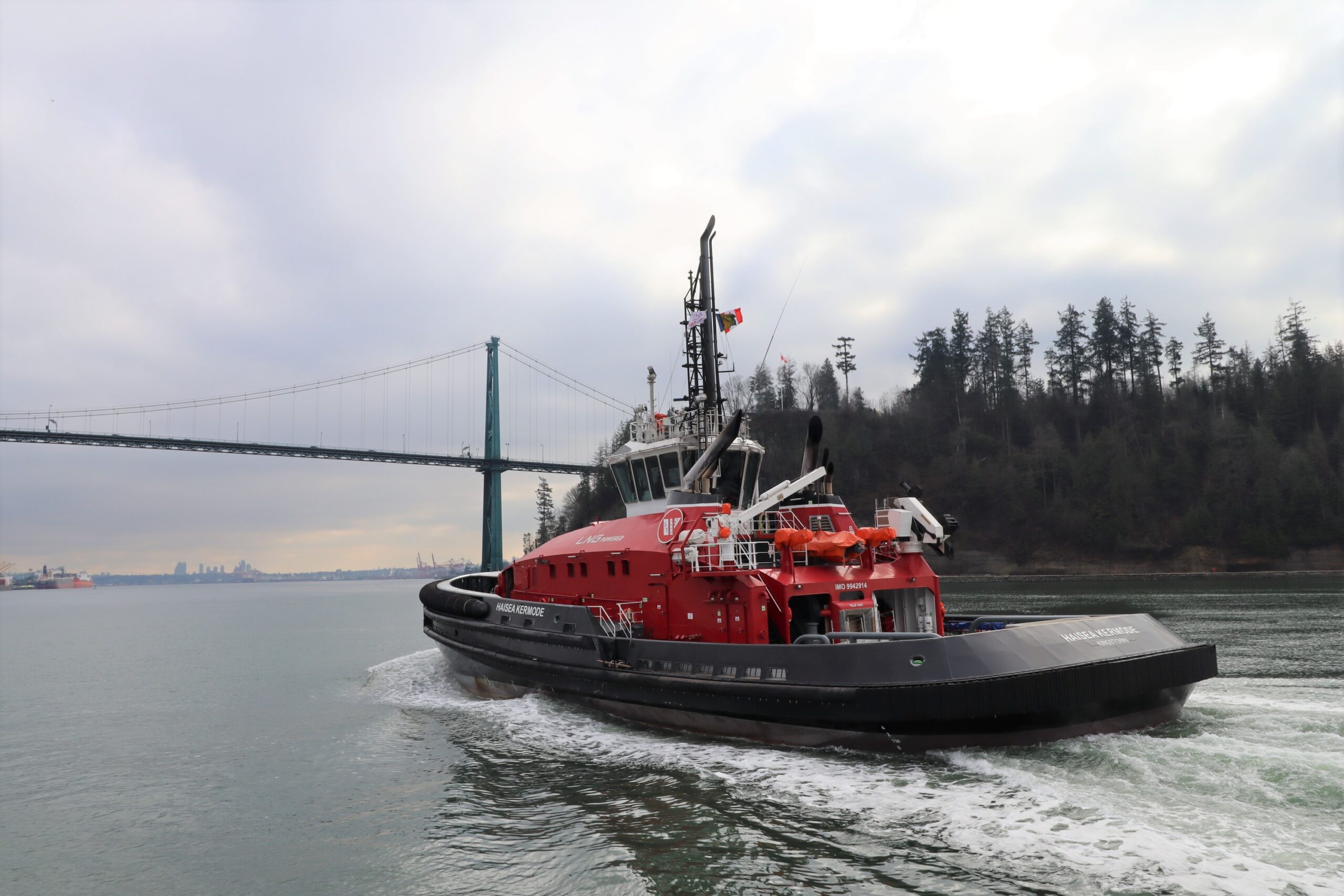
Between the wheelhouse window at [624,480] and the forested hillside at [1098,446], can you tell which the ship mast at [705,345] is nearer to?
the wheelhouse window at [624,480]

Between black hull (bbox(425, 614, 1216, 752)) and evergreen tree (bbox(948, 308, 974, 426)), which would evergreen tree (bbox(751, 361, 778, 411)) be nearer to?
evergreen tree (bbox(948, 308, 974, 426))

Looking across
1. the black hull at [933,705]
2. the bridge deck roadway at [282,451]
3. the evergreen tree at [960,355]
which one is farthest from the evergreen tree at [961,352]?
the black hull at [933,705]

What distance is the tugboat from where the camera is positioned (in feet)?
26.2

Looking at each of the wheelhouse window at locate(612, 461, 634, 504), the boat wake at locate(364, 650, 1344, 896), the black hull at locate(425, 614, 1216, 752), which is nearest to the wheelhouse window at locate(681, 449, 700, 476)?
the wheelhouse window at locate(612, 461, 634, 504)

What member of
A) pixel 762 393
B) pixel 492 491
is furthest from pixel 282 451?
pixel 762 393

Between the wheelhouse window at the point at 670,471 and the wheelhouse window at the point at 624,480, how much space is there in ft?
2.81

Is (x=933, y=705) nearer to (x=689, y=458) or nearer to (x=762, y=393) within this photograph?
(x=689, y=458)

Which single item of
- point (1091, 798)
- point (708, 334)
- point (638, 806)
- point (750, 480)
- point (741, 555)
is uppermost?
point (708, 334)

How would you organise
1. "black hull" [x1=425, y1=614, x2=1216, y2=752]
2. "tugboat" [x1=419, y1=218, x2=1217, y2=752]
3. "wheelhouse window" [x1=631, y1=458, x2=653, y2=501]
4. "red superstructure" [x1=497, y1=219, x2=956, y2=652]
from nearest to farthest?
"black hull" [x1=425, y1=614, x2=1216, y2=752] → "tugboat" [x1=419, y1=218, x2=1217, y2=752] → "red superstructure" [x1=497, y1=219, x2=956, y2=652] → "wheelhouse window" [x1=631, y1=458, x2=653, y2=501]

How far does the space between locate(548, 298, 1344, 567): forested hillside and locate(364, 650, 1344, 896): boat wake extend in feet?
143

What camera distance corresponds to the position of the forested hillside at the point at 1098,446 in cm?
4791

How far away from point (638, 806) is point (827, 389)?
7360 centimetres

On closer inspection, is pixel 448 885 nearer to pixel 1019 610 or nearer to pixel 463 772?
pixel 463 772

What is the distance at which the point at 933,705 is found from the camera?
7.80 meters
